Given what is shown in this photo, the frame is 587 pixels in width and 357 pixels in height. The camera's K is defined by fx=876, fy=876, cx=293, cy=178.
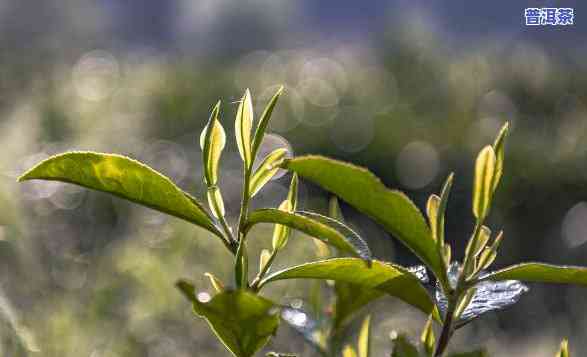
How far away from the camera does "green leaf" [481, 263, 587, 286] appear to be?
0.21 meters

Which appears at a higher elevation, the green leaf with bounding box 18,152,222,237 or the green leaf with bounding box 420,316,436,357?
the green leaf with bounding box 18,152,222,237

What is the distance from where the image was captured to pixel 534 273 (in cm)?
22

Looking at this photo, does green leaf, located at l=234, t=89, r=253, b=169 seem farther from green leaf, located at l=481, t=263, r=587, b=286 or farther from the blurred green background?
the blurred green background

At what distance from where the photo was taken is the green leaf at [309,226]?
0.20m

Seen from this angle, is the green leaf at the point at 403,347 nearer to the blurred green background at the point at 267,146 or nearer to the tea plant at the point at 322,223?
the tea plant at the point at 322,223

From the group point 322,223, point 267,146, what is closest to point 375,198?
point 322,223

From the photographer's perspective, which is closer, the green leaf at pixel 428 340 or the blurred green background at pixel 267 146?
the green leaf at pixel 428 340

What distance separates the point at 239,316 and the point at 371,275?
4cm

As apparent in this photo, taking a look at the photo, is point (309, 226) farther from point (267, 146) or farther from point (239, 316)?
point (267, 146)

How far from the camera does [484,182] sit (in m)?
0.21

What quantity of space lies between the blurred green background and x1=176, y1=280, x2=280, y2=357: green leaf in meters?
0.19

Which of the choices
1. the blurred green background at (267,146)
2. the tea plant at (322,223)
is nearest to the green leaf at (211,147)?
the tea plant at (322,223)

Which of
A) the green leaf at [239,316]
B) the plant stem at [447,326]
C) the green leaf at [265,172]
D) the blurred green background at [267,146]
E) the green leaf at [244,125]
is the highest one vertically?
the green leaf at [244,125]

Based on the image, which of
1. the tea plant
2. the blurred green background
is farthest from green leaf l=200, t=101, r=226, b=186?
the blurred green background
